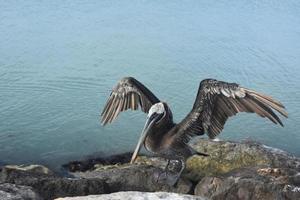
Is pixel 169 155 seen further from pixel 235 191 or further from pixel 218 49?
pixel 218 49

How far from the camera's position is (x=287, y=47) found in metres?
18.7

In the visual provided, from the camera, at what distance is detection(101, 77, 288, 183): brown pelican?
22.8ft

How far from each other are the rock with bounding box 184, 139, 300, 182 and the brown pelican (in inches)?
18.1

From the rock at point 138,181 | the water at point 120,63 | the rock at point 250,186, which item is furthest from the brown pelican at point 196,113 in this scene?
the water at point 120,63

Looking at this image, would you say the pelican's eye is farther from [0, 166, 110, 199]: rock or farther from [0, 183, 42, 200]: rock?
[0, 183, 42, 200]: rock

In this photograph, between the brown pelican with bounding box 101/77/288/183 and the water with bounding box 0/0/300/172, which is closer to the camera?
the brown pelican with bounding box 101/77/288/183

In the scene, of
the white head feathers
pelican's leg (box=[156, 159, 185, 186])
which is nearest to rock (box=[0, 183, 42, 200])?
the white head feathers

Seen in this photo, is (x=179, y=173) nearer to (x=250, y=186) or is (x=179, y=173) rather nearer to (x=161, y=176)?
(x=161, y=176)

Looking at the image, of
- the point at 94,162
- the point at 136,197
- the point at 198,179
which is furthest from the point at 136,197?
the point at 94,162

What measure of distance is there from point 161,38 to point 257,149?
1033cm

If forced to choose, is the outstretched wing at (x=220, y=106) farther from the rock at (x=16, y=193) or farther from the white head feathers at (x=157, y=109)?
the rock at (x=16, y=193)

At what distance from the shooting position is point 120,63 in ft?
51.5

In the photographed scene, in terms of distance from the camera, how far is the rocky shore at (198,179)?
641 centimetres

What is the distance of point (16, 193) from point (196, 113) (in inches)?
114
